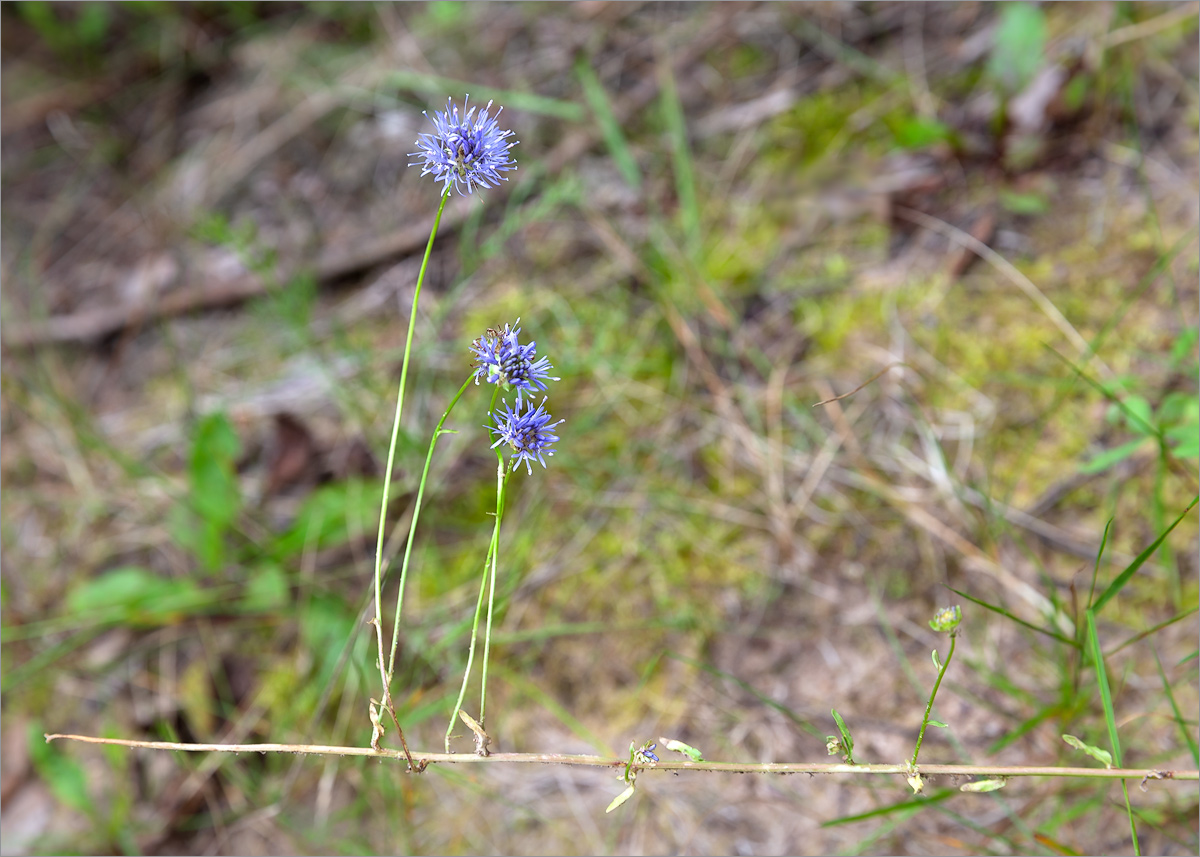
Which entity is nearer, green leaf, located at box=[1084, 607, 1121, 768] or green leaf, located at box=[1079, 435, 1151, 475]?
green leaf, located at box=[1084, 607, 1121, 768]

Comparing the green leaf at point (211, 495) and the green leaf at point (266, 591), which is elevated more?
the green leaf at point (211, 495)

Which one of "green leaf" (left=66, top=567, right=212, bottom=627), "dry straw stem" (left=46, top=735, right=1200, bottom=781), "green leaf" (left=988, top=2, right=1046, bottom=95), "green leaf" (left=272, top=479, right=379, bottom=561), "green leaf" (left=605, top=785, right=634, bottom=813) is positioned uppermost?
"green leaf" (left=988, top=2, right=1046, bottom=95)

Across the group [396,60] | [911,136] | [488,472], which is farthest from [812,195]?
[396,60]

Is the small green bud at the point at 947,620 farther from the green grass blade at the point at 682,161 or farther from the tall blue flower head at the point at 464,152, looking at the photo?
the green grass blade at the point at 682,161

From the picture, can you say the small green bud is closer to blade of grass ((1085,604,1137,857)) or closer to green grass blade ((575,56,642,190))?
blade of grass ((1085,604,1137,857))

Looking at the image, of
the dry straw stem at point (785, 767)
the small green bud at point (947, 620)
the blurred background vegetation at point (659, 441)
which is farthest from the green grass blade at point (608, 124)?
the dry straw stem at point (785, 767)

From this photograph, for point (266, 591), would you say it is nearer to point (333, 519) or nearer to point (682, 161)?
point (333, 519)

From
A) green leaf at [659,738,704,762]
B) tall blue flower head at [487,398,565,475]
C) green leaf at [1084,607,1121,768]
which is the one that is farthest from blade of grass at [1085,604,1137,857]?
tall blue flower head at [487,398,565,475]
